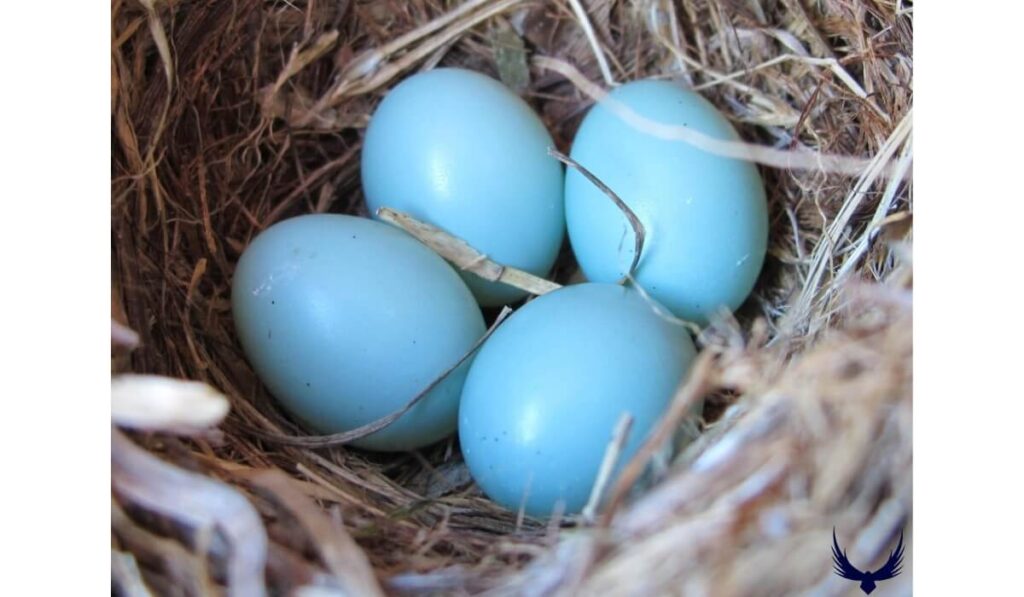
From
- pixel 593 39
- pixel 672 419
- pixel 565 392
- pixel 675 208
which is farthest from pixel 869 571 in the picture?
pixel 593 39

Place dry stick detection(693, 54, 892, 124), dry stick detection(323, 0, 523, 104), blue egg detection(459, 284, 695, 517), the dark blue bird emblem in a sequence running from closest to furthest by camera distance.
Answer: the dark blue bird emblem, blue egg detection(459, 284, 695, 517), dry stick detection(693, 54, 892, 124), dry stick detection(323, 0, 523, 104)

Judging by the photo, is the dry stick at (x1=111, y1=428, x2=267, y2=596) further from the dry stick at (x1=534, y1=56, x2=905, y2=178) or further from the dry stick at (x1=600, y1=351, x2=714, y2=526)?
the dry stick at (x1=534, y1=56, x2=905, y2=178)

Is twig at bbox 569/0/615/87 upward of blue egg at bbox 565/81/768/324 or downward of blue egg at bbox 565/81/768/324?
upward

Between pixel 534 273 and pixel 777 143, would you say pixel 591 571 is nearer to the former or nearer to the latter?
pixel 534 273

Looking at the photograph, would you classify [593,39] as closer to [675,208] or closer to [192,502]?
[675,208]

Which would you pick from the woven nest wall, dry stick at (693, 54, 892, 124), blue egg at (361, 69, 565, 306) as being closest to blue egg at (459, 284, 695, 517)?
the woven nest wall

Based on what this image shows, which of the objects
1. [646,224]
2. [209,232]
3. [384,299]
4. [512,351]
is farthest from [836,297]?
[209,232]

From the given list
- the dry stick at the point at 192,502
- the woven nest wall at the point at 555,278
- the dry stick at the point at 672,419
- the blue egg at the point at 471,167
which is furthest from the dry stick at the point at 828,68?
the dry stick at the point at 192,502

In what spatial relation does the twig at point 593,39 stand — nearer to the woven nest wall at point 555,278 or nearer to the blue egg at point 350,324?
the woven nest wall at point 555,278
